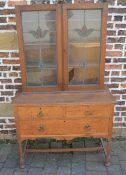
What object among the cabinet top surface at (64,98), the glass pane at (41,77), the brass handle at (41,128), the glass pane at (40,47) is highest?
the glass pane at (40,47)

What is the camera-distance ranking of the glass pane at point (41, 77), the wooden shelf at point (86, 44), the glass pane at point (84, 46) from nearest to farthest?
the glass pane at point (84, 46) → the wooden shelf at point (86, 44) → the glass pane at point (41, 77)

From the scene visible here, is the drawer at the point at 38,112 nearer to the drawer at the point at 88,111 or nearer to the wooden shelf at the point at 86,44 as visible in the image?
the drawer at the point at 88,111

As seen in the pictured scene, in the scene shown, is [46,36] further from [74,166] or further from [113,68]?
[74,166]

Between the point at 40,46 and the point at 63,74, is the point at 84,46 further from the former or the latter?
the point at 40,46

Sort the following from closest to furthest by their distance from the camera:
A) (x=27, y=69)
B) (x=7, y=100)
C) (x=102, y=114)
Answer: (x=102, y=114) → (x=27, y=69) → (x=7, y=100)

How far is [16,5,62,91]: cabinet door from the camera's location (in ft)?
10.4

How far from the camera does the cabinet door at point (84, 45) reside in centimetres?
317

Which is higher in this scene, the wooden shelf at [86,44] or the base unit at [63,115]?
the wooden shelf at [86,44]

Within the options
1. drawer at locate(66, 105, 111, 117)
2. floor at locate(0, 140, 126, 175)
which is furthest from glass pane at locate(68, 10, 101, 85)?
floor at locate(0, 140, 126, 175)

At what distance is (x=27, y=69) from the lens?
11.2ft

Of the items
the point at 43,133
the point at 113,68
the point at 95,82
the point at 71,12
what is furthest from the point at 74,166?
the point at 71,12

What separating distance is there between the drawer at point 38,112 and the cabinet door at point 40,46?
1.28 feet

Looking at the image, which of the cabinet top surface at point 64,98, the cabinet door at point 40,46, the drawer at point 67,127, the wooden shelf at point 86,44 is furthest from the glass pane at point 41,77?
the drawer at point 67,127

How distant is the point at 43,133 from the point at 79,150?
1.92 ft
